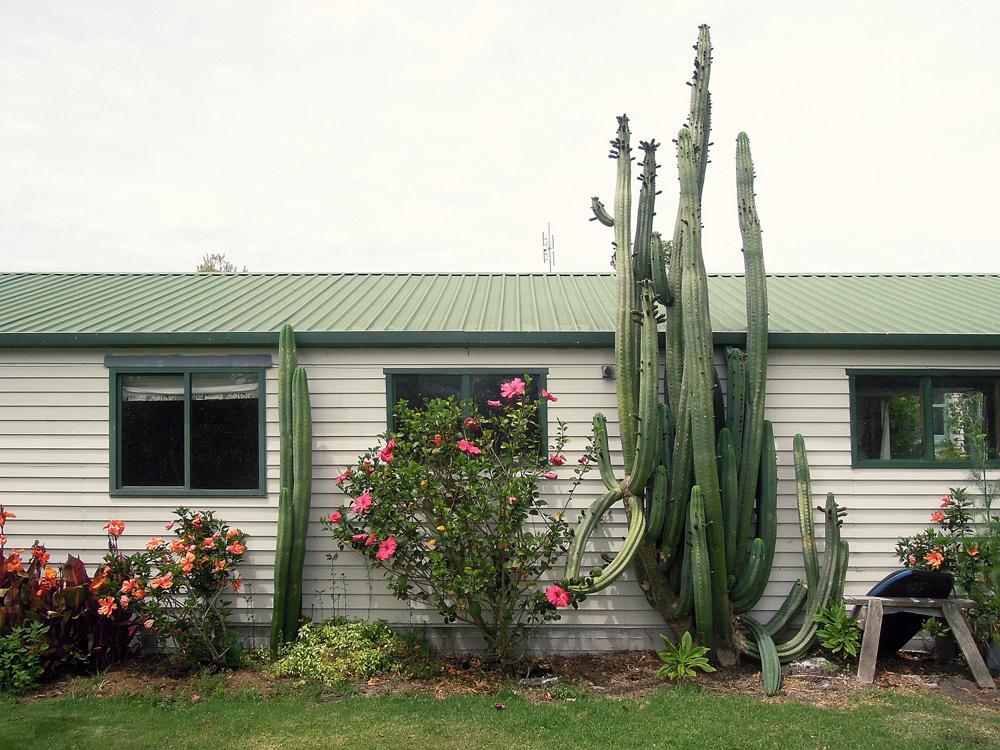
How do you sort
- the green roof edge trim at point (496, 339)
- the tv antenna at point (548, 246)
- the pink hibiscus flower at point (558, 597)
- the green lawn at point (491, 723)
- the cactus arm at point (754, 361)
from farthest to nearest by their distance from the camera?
the tv antenna at point (548, 246), the green roof edge trim at point (496, 339), the cactus arm at point (754, 361), the pink hibiscus flower at point (558, 597), the green lawn at point (491, 723)

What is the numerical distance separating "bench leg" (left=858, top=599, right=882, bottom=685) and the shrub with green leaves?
155 inches

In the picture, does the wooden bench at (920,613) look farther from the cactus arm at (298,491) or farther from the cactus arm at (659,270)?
the cactus arm at (298,491)

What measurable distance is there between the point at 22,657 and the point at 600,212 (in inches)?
250

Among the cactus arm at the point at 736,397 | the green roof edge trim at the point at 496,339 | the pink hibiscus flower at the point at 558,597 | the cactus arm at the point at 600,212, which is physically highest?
the cactus arm at the point at 600,212

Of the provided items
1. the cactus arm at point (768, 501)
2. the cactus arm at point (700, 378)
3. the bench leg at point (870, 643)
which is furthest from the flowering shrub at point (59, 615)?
the bench leg at point (870, 643)

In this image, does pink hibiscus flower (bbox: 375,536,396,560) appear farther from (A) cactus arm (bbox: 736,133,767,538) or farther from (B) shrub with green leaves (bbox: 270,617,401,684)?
(A) cactus arm (bbox: 736,133,767,538)

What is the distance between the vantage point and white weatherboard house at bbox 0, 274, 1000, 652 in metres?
6.52

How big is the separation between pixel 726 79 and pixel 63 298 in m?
7.86

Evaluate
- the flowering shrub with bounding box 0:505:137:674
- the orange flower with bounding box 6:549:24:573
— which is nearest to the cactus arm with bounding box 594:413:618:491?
the flowering shrub with bounding box 0:505:137:674

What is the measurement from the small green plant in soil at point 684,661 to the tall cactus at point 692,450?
0.14 meters

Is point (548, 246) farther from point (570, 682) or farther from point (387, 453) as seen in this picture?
point (570, 682)

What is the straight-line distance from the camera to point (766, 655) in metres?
5.77

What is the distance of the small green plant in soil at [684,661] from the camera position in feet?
19.0

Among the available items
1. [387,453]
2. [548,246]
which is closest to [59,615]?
[387,453]
